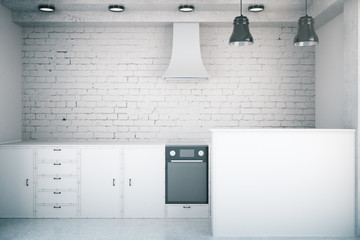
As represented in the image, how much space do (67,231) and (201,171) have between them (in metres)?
1.69

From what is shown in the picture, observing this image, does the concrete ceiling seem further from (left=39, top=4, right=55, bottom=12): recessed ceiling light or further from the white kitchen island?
the white kitchen island

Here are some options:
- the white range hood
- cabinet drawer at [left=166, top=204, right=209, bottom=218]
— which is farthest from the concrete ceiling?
cabinet drawer at [left=166, top=204, right=209, bottom=218]

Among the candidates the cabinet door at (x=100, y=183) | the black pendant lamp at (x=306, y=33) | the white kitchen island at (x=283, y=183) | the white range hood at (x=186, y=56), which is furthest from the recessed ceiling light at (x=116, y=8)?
the black pendant lamp at (x=306, y=33)

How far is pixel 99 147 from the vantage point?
16.1 feet

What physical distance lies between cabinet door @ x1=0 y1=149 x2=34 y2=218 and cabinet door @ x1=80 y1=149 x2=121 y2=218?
2.13 ft

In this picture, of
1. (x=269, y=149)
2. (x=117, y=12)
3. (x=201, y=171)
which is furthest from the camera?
(x=117, y=12)

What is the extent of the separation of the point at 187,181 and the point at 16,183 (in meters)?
2.09

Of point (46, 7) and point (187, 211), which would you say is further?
point (46, 7)

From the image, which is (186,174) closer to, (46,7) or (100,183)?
(100,183)

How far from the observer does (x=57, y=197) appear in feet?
16.1

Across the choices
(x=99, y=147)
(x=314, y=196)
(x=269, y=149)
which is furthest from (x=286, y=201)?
(x=99, y=147)

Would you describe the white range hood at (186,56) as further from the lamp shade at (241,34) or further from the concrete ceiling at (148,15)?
the lamp shade at (241,34)

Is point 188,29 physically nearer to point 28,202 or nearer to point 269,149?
point 269,149

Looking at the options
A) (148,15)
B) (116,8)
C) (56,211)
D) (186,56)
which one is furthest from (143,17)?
(56,211)
